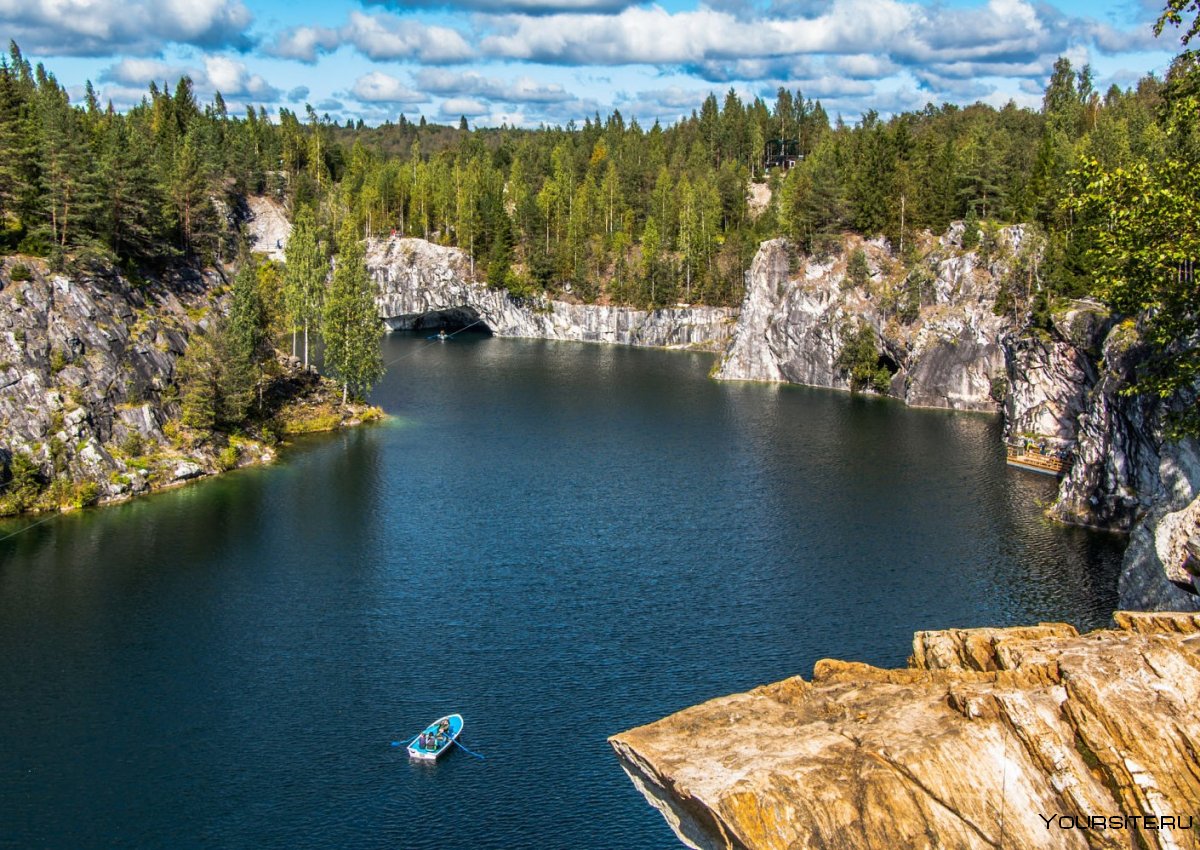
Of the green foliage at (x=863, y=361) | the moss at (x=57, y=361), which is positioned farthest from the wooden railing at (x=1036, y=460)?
the moss at (x=57, y=361)

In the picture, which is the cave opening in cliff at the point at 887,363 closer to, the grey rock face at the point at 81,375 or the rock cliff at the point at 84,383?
the grey rock face at the point at 81,375

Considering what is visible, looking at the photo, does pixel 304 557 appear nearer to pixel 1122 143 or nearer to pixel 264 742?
pixel 264 742

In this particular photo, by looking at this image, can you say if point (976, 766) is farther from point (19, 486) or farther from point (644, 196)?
point (644, 196)

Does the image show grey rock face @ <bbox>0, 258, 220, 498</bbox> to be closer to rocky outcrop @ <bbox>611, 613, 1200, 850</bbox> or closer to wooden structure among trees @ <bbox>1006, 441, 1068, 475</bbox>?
rocky outcrop @ <bbox>611, 613, 1200, 850</bbox>

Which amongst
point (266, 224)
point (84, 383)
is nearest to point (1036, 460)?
point (84, 383)

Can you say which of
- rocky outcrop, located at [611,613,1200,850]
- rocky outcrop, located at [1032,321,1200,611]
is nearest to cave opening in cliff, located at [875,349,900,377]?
rocky outcrop, located at [1032,321,1200,611]
